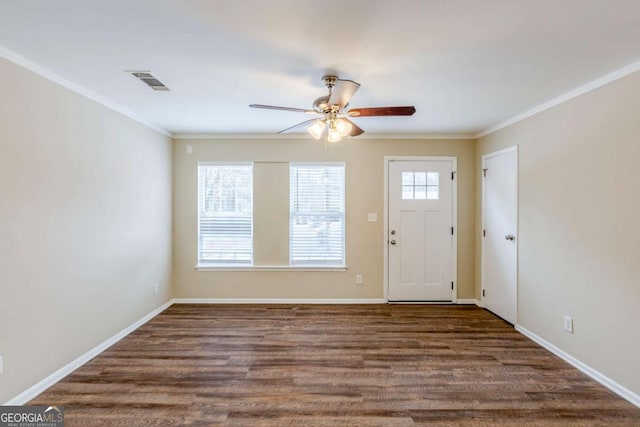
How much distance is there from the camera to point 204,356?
2799 mm

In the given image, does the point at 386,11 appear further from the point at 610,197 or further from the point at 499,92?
the point at 610,197

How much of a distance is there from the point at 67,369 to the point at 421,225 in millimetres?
4142

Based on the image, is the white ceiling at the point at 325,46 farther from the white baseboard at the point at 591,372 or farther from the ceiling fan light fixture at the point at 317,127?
the white baseboard at the point at 591,372

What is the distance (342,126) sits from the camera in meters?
2.43

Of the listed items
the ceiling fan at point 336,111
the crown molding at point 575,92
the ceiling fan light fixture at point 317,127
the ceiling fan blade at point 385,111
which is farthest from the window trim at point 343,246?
the crown molding at point 575,92

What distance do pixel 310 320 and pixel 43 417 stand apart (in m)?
2.41

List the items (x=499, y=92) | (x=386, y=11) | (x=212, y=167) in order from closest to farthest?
(x=386, y=11) < (x=499, y=92) < (x=212, y=167)

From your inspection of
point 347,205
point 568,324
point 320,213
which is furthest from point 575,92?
point 320,213

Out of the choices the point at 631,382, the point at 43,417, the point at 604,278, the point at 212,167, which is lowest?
the point at 43,417

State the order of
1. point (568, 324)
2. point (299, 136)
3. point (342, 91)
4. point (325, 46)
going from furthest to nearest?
point (299, 136) < point (568, 324) < point (342, 91) < point (325, 46)

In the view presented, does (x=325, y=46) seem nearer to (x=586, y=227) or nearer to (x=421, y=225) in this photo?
(x=586, y=227)

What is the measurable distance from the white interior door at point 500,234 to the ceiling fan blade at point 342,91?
242 centimetres

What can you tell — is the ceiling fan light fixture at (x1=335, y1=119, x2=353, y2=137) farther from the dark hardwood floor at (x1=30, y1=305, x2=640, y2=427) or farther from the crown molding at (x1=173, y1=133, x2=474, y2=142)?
the dark hardwood floor at (x1=30, y1=305, x2=640, y2=427)

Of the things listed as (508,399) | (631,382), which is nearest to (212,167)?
(508,399)
